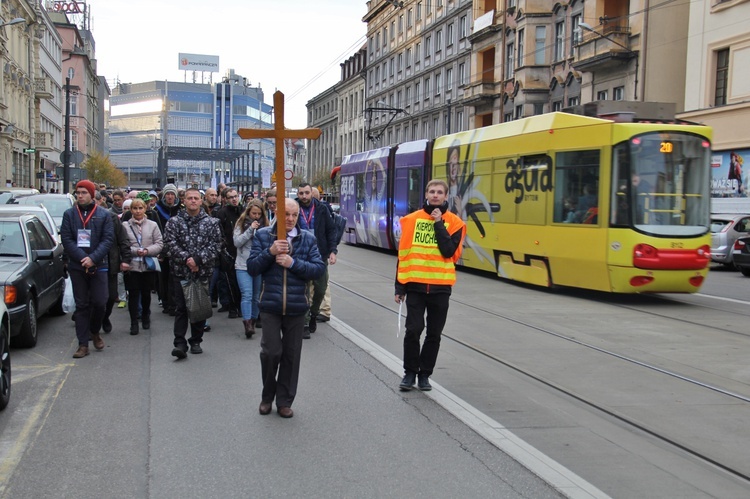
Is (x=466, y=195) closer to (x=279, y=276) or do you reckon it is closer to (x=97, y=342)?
(x=97, y=342)

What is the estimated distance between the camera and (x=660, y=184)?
1264cm

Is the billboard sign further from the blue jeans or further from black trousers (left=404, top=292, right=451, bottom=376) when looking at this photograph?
black trousers (left=404, top=292, right=451, bottom=376)

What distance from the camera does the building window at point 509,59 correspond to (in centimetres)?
4101

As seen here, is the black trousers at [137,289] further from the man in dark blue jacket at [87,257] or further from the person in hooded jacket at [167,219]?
the man in dark blue jacket at [87,257]

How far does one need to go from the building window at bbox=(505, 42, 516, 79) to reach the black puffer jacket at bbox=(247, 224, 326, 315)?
1455 inches

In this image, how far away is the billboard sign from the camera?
13762 cm

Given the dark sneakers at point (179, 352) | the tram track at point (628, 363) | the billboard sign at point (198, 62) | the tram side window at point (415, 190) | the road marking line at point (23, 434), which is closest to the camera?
the road marking line at point (23, 434)

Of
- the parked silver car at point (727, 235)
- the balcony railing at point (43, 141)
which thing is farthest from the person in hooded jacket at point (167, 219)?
the balcony railing at point (43, 141)

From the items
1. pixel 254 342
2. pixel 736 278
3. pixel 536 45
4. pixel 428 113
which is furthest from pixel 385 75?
pixel 254 342

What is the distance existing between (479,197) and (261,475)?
13.0 m

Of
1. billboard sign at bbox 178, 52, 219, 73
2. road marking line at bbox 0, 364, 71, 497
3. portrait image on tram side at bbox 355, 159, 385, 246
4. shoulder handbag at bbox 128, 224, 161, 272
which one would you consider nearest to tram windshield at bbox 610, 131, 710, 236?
shoulder handbag at bbox 128, 224, 161, 272

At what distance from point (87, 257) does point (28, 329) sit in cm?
116

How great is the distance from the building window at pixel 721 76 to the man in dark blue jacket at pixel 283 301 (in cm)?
2630

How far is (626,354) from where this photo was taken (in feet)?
28.6
